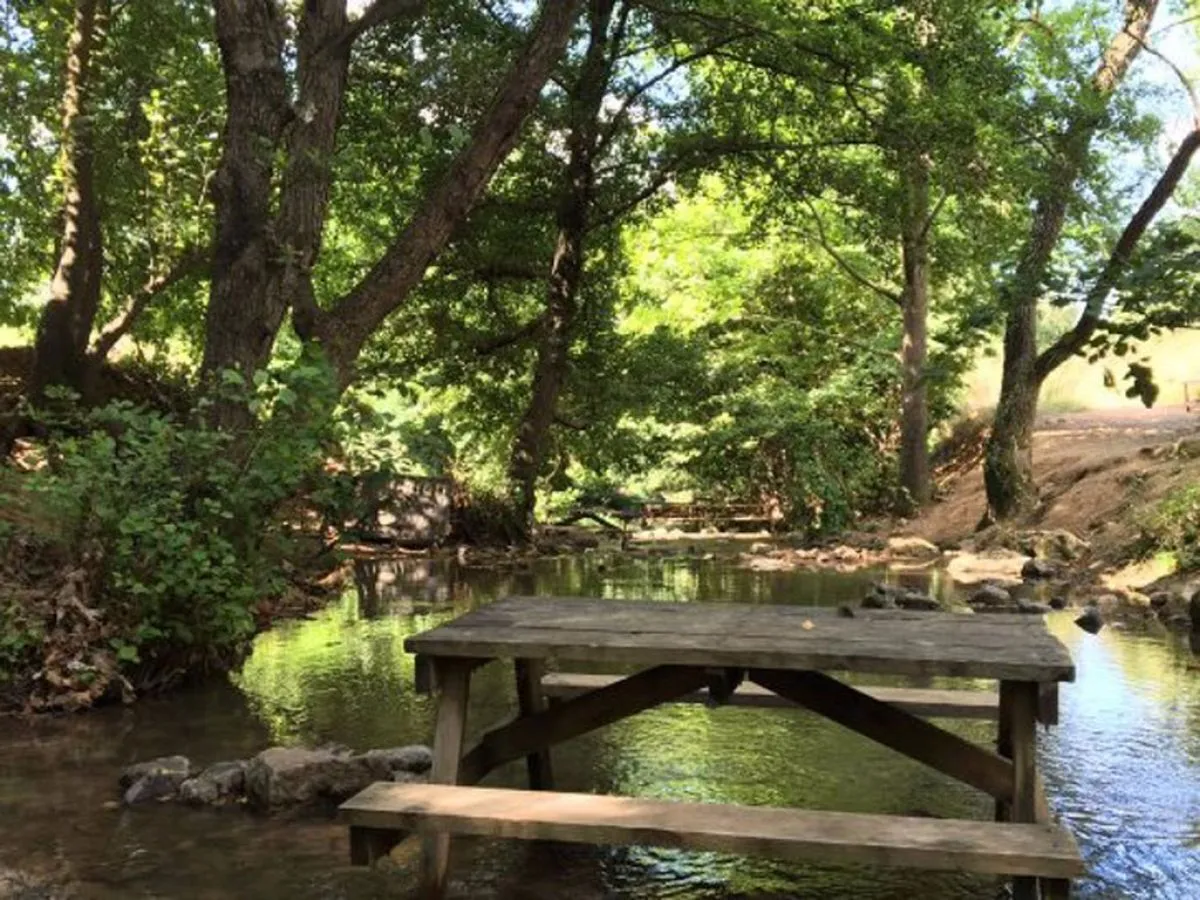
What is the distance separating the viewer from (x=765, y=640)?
350 centimetres

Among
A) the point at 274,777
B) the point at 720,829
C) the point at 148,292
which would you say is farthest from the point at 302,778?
the point at 148,292

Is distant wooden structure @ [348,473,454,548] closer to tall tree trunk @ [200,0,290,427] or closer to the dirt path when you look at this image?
the dirt path

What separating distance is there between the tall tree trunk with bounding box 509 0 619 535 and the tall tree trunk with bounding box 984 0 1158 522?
630cm

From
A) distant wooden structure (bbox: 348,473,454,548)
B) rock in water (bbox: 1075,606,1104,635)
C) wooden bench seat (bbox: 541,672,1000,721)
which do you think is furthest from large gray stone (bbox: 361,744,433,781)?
distant wooden structure (bbox: 348,473,454,548)

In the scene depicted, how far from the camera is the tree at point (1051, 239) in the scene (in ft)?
48.8

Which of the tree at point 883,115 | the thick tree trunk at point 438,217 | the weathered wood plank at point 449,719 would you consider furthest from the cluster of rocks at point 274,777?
the tree at point 883,115

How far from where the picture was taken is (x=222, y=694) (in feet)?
22.4

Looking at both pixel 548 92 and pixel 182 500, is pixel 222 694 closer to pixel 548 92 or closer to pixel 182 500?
pixel 182 500

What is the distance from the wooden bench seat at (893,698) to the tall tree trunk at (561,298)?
12.0 meters

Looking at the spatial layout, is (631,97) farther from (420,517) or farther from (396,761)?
(396,761)

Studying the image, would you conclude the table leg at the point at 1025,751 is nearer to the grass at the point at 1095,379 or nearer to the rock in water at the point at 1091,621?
the rock in water at the point at 1091,621

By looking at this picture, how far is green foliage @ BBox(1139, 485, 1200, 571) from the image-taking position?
35.9 ft

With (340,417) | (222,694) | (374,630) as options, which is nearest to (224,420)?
Answer: (340,417)

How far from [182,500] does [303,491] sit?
1.73 metres
